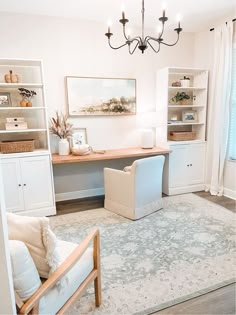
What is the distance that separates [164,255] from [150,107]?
261 cm

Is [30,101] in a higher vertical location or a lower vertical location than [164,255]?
higher

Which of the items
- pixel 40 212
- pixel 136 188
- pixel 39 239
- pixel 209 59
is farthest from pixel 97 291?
pixel 209 59

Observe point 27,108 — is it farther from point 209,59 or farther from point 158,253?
point 209,59

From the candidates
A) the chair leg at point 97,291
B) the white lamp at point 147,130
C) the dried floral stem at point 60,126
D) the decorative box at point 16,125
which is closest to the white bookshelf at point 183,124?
the white lamp at point 147,130

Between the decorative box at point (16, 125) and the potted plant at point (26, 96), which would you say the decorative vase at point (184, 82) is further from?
the decorative box at point (16, 125)

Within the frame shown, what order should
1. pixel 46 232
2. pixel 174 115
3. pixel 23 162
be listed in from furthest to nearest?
pixel 174 115 → pixel 23 162 → pixel 46 232

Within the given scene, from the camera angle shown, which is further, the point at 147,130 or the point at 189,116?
the point at 189,116

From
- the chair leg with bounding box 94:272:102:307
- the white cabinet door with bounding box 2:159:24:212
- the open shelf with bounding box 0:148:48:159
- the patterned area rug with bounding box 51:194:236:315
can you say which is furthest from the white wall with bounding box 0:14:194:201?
the chair leg with bounding box 94:272:102:307

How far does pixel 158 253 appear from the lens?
235 centimetres

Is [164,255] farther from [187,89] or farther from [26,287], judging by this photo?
[187,89]

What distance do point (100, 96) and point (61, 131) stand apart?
869mm

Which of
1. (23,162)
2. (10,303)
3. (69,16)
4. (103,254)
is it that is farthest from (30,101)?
(10,303)

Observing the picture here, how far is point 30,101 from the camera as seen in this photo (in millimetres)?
3342

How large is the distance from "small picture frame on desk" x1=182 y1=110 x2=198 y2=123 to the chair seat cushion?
307 centimetres
